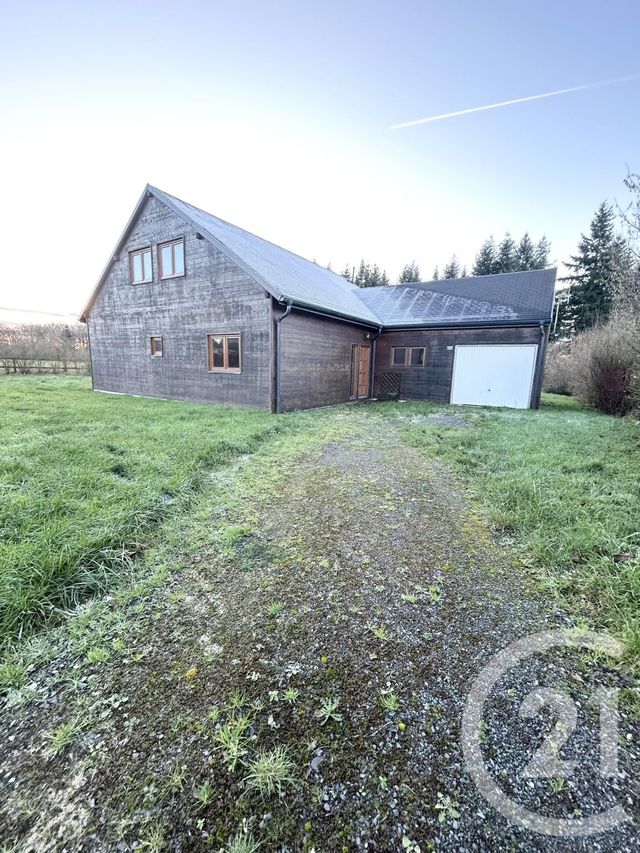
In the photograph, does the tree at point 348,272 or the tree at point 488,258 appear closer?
the tree at point 488,258

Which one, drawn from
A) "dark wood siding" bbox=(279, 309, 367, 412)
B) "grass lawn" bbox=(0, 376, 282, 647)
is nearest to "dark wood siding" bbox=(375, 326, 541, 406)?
"dark wood siding" bbox=(279, 309, 367, 412)

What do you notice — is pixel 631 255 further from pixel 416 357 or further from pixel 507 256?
pixel 507 256

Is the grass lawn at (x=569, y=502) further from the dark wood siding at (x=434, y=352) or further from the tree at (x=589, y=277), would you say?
the tree at (x=589, y=277)

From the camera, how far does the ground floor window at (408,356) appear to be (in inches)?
498

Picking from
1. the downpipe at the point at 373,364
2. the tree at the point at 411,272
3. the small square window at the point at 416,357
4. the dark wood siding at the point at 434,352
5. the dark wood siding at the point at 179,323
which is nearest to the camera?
the dark wood siding at the point at 179,323

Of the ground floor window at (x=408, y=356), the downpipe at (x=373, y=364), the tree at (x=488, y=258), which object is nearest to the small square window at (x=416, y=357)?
the ground floor window at (x=408, y=356)

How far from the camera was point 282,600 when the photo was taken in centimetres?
215

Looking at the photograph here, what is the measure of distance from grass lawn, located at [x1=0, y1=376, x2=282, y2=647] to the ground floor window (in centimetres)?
772

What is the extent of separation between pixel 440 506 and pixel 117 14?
11.6m

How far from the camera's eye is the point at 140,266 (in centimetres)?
1127

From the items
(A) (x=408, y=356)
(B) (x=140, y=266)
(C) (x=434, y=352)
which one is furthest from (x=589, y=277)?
(B) (x=140, y=266)

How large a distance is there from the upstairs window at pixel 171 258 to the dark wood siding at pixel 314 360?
4.12 m

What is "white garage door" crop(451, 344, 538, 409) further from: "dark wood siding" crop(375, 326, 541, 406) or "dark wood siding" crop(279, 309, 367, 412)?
"dark wood siding" crop(279, 309, 367, 412)

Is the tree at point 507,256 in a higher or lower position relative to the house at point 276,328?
higher
